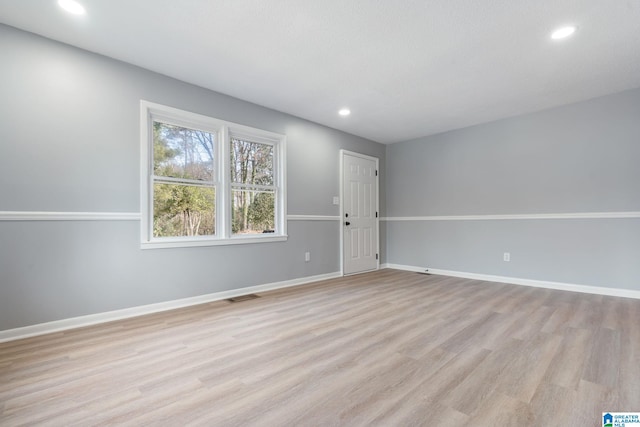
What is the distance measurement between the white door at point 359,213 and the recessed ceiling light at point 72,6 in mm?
3594

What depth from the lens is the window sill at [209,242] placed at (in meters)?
2.93

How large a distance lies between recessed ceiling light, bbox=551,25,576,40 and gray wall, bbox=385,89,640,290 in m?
1.98

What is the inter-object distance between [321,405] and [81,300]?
94.4 inches

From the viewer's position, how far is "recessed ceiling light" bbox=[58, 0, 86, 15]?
2057 mm

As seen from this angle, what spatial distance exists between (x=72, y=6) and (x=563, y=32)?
12.5 feet

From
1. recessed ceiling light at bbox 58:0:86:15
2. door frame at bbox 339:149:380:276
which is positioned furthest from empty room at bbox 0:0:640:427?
door frame at bbox 339:149:380:276

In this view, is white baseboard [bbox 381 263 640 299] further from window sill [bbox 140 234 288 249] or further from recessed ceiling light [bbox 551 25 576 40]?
recessed ceiling light [bbox 551 25 576 40]

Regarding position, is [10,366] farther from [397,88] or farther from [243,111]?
[397,88]

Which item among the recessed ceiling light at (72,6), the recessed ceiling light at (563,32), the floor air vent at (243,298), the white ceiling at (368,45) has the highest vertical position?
the recessed ceiling light at (72,6)

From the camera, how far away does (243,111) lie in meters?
Answer: 3.70

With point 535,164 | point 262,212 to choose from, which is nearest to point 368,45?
point 262,212

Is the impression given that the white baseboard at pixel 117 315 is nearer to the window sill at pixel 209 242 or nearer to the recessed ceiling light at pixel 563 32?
the window sill at pixel 209 242

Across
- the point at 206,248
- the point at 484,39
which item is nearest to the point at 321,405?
the point at 206,248

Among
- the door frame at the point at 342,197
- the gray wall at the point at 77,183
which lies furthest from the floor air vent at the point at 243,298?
the door frame at the point at 342,197
